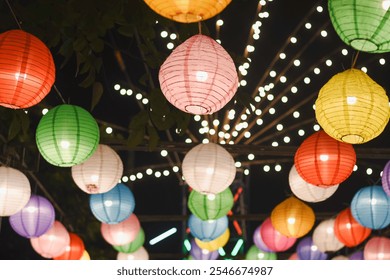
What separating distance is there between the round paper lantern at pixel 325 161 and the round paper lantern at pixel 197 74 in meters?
1.29

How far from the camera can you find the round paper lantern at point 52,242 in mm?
6184

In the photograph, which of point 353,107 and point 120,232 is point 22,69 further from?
point 120,232

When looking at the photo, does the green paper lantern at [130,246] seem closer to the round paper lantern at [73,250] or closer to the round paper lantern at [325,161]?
the round paper lantern at [73,250]

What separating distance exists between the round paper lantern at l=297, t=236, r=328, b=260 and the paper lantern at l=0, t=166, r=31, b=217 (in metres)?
3.90

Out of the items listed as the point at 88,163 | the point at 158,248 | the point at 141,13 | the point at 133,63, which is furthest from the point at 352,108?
the point at 158,248

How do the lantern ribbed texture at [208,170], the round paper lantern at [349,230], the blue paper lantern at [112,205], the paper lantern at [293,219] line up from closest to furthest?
the lantern ribbed texture at [208,170]
the blue paper lantern at [112,205]
the paper lantern at [293,219]
the round paper lantern at [349,230]

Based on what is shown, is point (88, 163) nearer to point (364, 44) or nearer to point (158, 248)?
point (364, 44)

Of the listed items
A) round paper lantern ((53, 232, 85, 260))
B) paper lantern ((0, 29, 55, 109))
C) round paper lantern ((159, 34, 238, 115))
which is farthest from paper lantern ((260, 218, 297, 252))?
paper lantern ((0, 29, 55, 109))

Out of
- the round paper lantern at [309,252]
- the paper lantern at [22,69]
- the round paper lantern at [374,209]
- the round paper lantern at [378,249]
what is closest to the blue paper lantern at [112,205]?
the round paper lantern at [374,209]

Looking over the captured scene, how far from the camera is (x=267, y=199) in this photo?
1198 centimetres

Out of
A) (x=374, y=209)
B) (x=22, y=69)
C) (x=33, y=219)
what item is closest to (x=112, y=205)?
(x=33, y=219)

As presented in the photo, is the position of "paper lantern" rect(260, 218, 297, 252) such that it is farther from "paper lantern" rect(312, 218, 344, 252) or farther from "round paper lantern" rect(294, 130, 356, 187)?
"round paper lantern" rect(294, 130, 356, 187)

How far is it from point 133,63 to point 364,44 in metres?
7.13

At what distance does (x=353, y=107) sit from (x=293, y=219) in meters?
2.52
